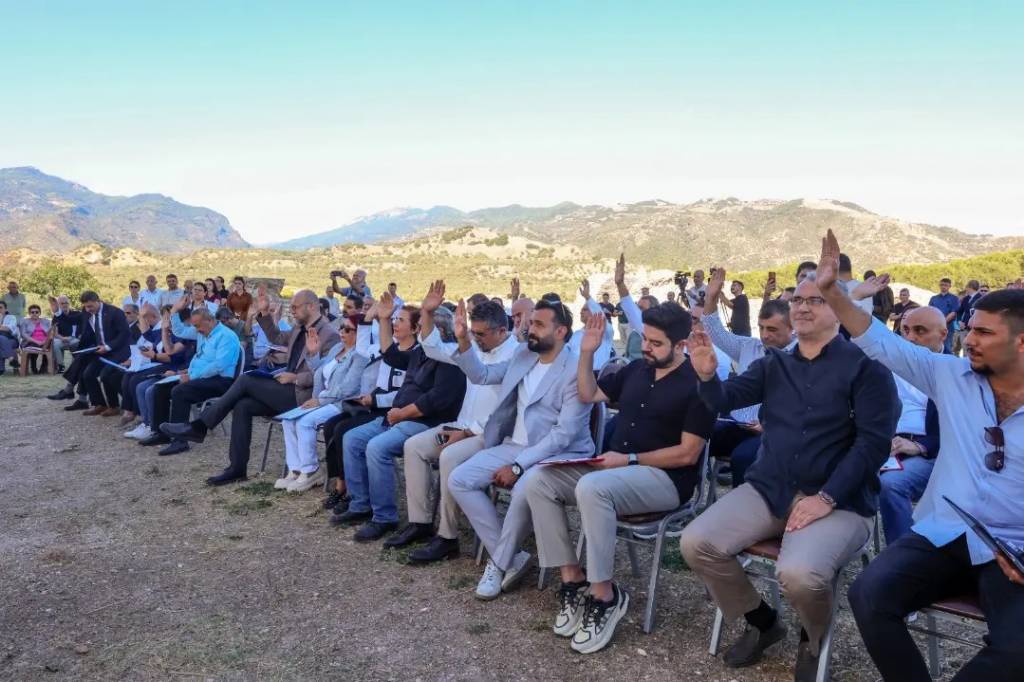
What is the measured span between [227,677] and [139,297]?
13.7 meters

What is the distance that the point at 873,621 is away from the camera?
266 centimetres

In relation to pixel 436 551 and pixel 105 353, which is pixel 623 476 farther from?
pixel 105 353

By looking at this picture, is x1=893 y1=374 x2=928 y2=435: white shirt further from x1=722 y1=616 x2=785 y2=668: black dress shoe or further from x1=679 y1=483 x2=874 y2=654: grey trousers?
x1=722 y1=616 x2=785 y2=668: black dress shoe

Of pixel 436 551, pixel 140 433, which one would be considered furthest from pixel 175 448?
pixel 436 551

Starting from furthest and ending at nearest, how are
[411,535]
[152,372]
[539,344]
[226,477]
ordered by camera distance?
[152,372] < [226,477] < [411,535] < [539,344]

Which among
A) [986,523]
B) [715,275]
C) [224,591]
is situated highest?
[715,275]

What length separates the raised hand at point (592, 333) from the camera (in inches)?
159

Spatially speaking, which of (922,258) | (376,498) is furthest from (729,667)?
(922,258)

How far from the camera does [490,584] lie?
13.5 feet

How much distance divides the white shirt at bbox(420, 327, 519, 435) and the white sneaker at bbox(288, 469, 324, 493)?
166 cm

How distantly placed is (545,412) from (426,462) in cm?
96

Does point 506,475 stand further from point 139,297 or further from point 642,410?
point 139,297

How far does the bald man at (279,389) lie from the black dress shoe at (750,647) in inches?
172

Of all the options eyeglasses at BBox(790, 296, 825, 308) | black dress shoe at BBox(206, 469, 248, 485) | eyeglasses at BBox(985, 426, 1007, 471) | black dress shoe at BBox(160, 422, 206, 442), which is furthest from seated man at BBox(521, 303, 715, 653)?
black dress shoe at BBox(160, 422, 206, 442)
